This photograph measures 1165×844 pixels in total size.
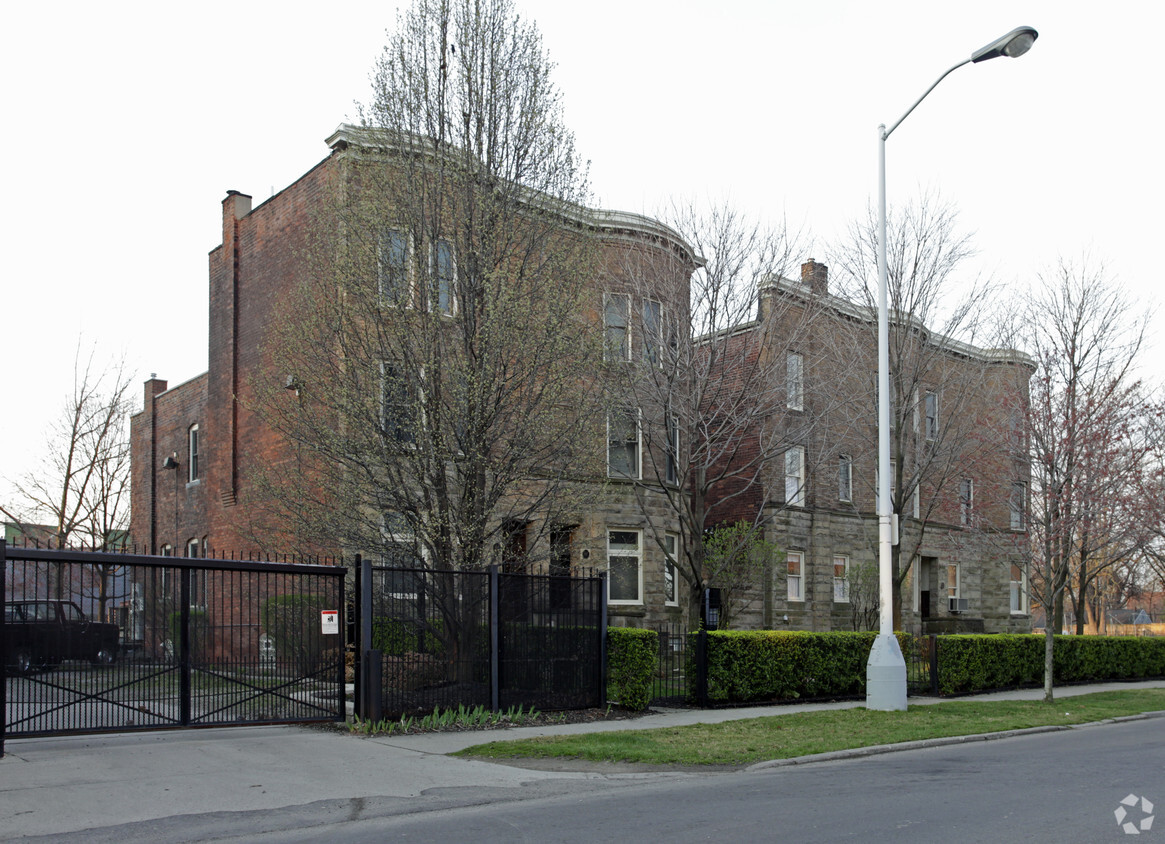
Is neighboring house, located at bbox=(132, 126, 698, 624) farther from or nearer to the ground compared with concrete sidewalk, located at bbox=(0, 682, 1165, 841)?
farther from the ground

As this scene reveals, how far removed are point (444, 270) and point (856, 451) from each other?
41.4ft

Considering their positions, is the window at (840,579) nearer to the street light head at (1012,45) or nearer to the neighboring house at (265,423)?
the neighboring house at (265,423)

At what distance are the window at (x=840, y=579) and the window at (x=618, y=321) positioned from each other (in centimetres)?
1288

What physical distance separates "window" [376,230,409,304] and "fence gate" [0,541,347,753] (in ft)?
14.1

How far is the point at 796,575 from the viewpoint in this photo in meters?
29.4

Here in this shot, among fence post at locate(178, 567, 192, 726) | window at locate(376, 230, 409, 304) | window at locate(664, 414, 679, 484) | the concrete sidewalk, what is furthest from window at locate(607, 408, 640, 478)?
fence post at locate(178, 567, 192, 726)

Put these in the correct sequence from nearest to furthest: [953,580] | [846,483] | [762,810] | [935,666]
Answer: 1. [762,810]
2. [935,666]
3. [846,483]
4. [953,580]

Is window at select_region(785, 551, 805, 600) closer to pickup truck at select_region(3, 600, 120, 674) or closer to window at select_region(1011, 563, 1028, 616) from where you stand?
window at select_region(1011, 563, 1028, 616)

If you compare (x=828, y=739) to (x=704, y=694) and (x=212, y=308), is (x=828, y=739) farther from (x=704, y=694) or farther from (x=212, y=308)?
(x=212, y=308)

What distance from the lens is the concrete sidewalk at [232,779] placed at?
26.7ft

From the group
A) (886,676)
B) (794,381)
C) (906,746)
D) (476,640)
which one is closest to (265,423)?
(476,640)

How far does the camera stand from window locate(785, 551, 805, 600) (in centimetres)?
2925

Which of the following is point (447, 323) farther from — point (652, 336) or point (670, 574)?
point (670, 574)

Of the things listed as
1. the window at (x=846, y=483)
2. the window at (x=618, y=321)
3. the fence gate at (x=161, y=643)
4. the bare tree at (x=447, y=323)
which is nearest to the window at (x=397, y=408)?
the bare tree at (x=447, y=323)
